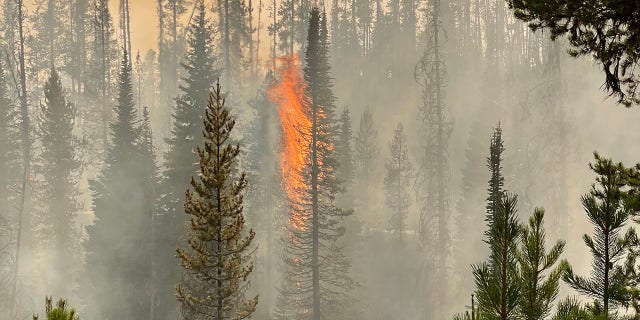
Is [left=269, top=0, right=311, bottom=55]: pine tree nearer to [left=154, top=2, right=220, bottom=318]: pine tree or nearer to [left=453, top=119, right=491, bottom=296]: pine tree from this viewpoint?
[left=453, top=119, right=491, bottom=296]: pine tree

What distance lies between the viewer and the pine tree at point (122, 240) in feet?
106

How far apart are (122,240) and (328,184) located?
12524mm

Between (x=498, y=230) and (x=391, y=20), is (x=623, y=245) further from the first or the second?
(x=391, y=20)

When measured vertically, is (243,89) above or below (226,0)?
below

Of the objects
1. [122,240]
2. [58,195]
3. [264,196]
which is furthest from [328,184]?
[58,195]

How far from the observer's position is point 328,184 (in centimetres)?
3338

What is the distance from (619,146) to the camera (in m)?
55.4

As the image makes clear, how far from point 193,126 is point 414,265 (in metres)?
26.1

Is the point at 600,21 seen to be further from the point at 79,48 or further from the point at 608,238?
the point at 79,48

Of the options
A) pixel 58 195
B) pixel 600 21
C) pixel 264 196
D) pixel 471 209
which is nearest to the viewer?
pixel 600 21

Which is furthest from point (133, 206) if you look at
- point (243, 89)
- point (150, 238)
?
point (243, 89)

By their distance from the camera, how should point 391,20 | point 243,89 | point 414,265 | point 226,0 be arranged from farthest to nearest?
point 391,20
point 243,89
point 226,0
point 414,265

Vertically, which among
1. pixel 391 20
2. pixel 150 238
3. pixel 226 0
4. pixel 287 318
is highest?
pixel 391 20

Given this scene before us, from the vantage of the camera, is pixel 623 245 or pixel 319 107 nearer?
pixel 623 245
